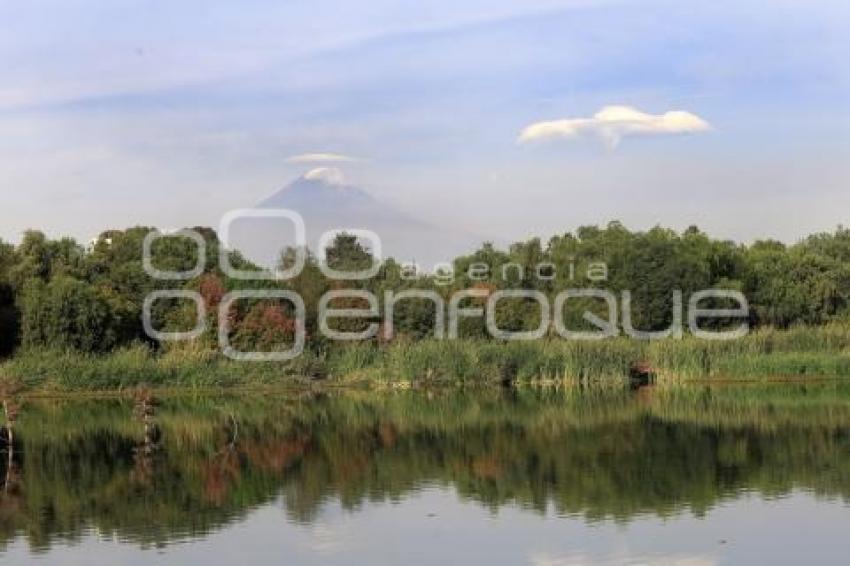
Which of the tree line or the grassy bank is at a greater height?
the tree line

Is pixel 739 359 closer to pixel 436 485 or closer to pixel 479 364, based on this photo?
pixel 479 364

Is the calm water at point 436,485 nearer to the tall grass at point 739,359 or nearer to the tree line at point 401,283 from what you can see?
the tall grass at point 739,359

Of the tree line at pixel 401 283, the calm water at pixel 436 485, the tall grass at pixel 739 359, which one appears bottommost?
the calm water at pixel 436 485

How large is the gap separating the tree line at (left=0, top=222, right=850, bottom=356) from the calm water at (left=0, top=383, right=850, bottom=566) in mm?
6748

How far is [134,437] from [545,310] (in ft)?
56.9

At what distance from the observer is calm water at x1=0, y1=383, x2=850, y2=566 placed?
11.8 meters

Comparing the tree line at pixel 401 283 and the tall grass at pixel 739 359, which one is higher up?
the tree line at pixel 401 283

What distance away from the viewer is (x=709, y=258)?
37781 millimetres

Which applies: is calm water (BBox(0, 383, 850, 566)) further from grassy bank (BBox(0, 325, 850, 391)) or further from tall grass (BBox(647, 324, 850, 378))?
tall grass (BBox(647, 324, 850, 378))

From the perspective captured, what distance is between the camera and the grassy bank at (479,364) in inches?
1179

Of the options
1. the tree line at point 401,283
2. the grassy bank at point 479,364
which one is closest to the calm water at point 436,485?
the grassy bank at point 479,364

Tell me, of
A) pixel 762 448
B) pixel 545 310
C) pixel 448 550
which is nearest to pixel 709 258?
pixel 545 310

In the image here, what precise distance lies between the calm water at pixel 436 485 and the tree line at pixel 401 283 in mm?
6748

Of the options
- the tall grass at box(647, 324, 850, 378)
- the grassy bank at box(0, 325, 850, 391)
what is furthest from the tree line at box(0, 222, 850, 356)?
the tall grass at box(647, 324, 850, 378)
